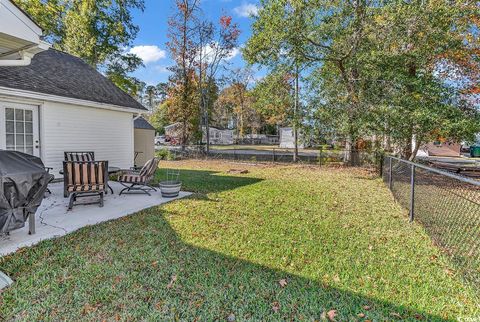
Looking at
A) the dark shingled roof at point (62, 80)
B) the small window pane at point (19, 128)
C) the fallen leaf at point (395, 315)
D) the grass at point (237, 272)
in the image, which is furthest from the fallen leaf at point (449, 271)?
the small window pane at point (19, 128)

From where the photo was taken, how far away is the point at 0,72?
6.73 meters

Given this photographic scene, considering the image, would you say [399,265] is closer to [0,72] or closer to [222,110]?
[0,72]

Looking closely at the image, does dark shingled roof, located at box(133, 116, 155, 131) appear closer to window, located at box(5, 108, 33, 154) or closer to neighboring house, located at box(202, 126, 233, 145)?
window, located at box(5, 108, 33, 154)

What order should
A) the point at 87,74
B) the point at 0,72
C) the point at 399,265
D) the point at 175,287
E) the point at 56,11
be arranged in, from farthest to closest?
the point at 56,11, the point at 87,74, the point at 0,72, the point at 399,265, the point at 175,287

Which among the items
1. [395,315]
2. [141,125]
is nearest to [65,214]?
[395,315]

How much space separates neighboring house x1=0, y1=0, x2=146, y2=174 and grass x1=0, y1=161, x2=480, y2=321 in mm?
3470

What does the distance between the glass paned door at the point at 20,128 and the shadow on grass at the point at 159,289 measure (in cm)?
488

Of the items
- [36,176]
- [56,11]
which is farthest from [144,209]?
[56,11]

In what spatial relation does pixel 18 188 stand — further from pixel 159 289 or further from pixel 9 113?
pixel 9 113

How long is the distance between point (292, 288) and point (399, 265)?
5.19ft

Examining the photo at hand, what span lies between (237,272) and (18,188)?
3013 millimetres

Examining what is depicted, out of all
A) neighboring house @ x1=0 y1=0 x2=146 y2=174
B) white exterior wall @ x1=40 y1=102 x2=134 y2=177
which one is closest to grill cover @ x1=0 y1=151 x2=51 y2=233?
neighboring house @ x1=0 y1=0 x2=146 y2=174

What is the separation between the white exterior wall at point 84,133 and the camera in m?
7.46

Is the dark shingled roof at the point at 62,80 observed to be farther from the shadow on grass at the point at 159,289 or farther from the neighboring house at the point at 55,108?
the shadow on grass at the point at 159,289
